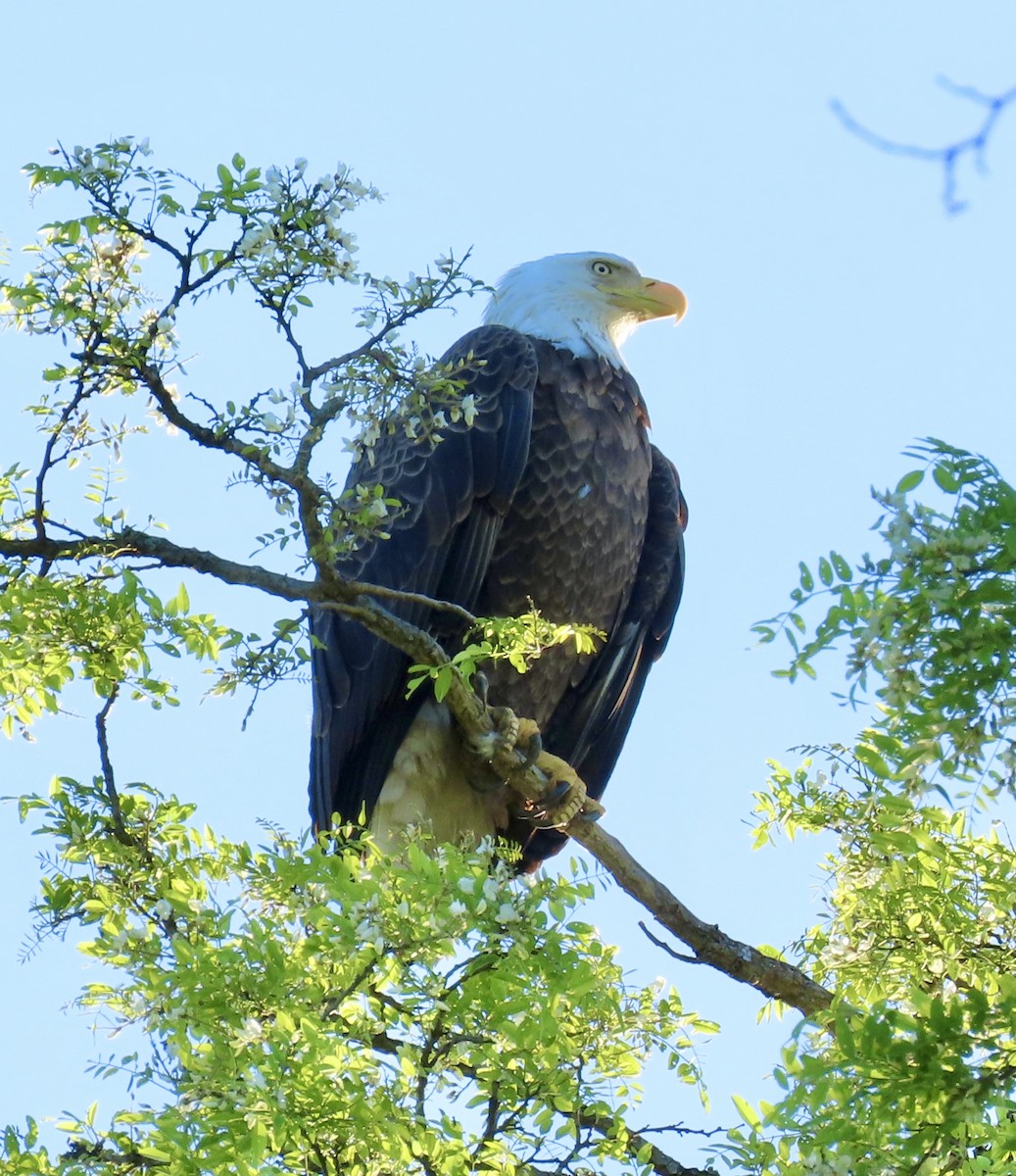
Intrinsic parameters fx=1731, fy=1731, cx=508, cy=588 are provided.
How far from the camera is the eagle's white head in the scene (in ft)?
22.0

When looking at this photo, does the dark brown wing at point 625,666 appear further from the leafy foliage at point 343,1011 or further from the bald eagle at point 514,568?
the leafy foliage at point 343,1011

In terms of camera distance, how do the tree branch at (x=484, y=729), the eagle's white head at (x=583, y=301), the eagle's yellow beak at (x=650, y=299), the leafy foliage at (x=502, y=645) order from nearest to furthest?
the tree branch at (x=484, y=729)
the leafy foliage at (x=502, y=645)
the eagle's white head at (x=583, y=301)
the eagle's yellow beak at (x=650, y=299)

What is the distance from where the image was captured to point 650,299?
286 inches

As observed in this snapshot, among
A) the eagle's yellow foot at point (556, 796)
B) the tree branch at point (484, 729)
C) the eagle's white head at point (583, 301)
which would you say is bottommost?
the tree branch at point (484, 729)

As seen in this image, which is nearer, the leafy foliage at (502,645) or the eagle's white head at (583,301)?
the leafy foliage at (502,645)

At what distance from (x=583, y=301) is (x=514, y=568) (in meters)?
1.61

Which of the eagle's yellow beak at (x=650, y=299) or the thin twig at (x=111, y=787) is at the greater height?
the eagle's yellow beak at (x=650, y=299)

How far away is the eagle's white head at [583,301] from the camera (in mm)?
6715

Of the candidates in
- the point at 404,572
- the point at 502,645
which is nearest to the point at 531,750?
the point at 404,572

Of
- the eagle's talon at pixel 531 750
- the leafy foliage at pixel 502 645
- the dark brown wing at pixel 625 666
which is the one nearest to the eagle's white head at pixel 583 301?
the dark brown wing at pixel 625 666

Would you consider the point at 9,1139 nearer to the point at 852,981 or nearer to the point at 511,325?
the point at 852,981

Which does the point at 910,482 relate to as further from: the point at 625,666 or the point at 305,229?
the point at 625,666

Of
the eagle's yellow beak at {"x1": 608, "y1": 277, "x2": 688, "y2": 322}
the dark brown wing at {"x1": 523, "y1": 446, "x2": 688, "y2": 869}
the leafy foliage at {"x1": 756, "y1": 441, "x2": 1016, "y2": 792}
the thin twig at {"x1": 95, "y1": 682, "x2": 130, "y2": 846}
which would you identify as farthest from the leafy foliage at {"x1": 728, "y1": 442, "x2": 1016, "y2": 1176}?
the eagle's yellow beak at {"x1": 608, "y1": 277, "x2": 688, "y2": 322}

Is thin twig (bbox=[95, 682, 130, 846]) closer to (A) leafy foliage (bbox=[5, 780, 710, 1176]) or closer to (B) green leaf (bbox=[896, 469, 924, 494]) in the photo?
(A) leafy foliage (bbox=[5, 780, 710, 1176])
